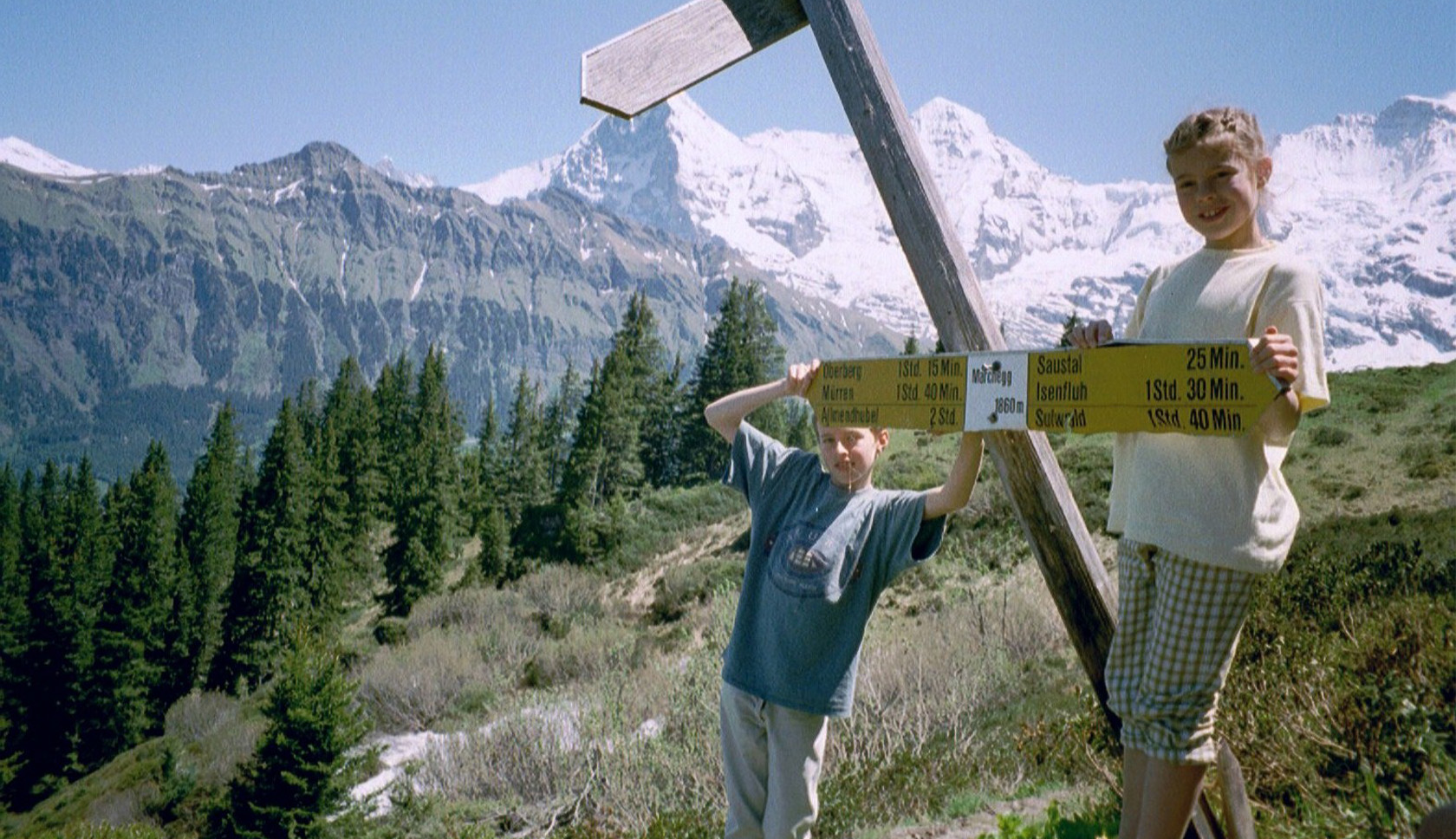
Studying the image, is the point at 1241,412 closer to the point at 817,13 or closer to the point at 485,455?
the point at 817,13

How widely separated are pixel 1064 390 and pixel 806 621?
1057 mm

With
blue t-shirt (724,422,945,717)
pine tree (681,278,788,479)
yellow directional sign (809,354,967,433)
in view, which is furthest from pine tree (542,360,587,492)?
yellow directional sign (809,354,967,433)

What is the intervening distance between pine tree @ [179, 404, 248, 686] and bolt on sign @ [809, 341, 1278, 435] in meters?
44.8

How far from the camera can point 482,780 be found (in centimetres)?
932

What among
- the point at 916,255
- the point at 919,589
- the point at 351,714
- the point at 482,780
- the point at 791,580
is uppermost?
the point at 916,255

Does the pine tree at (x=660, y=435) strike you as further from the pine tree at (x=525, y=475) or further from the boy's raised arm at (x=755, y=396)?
the boy's raised arm at (x=755, y=396)

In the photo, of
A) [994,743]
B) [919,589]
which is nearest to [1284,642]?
[994,743]

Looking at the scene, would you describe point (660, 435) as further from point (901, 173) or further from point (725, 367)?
point (901, 173)

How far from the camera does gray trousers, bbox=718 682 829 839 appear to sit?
2449 millimetres

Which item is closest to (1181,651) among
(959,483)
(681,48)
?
(959,483)

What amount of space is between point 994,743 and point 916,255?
4864 millimetres

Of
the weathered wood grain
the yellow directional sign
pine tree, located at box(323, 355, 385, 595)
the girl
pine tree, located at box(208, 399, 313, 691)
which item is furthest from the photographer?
pine tree, located at box(323, 355, 385, 595)

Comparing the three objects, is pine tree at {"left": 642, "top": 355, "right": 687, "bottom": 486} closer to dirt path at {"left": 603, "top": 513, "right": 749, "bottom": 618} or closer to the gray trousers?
dirt path at {"left": 603, "top": 513, "right": 749, "bottom": 618}

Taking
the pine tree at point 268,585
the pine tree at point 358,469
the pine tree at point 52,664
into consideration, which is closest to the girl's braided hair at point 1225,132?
the pine tree at point 268,585
